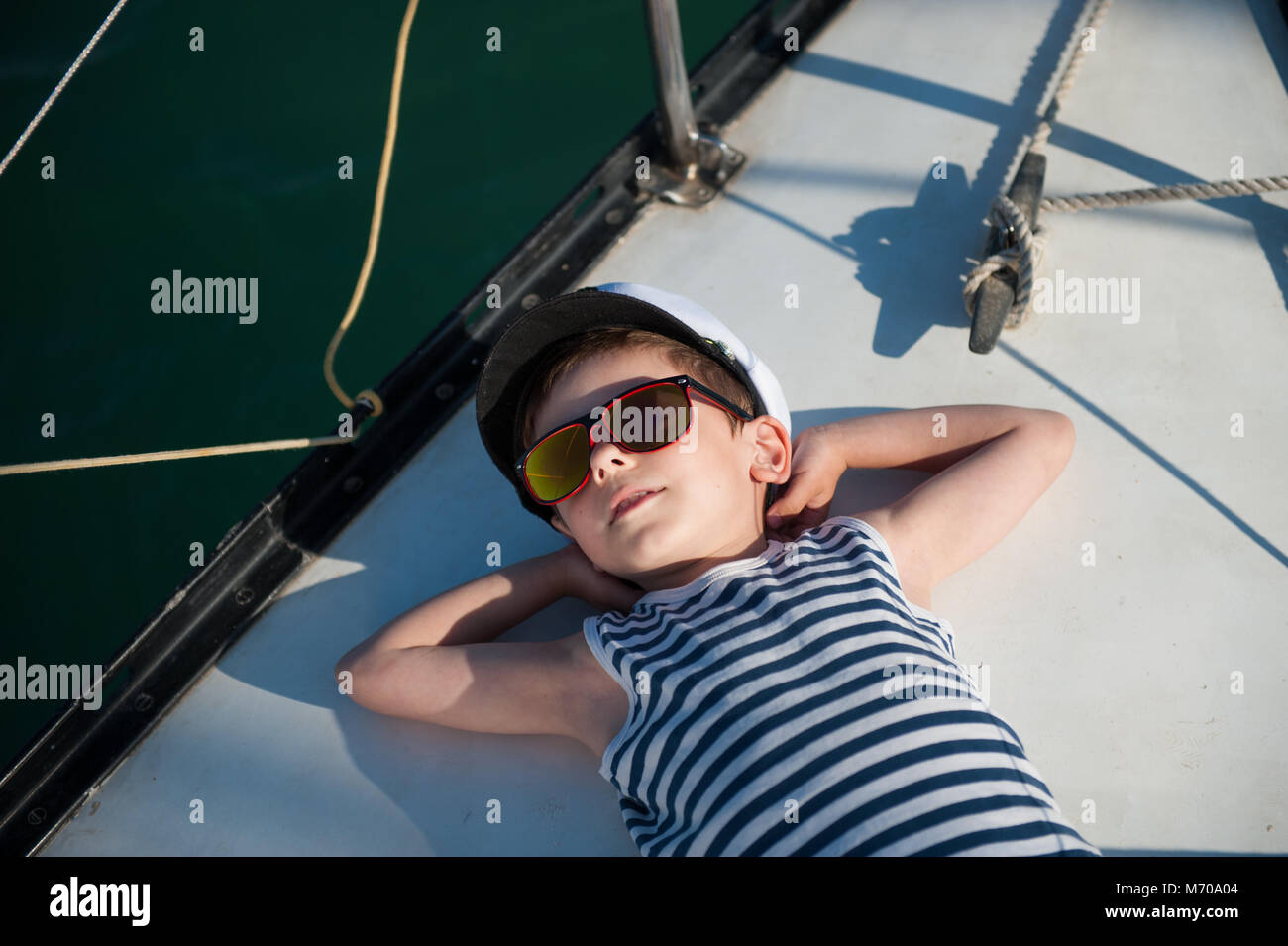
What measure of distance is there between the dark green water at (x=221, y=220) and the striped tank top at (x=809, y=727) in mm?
1774

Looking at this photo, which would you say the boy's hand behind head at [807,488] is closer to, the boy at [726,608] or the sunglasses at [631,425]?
the boy at [726,608]

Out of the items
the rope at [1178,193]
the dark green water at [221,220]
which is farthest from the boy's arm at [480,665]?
the dark green water at [221,220]

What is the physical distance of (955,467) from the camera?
1.47 meters

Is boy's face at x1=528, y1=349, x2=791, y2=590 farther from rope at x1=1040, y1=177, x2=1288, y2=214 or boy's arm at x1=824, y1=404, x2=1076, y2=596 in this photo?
rope at x1=1040, y1=177, x2=1288, y2=214

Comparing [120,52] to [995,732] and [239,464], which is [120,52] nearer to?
[239,464]

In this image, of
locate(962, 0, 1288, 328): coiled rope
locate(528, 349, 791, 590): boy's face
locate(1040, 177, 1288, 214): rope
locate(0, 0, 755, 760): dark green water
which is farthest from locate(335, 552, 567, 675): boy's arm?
locate(0, 0, 755, 760): dark green water

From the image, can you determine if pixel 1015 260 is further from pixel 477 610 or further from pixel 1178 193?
pixel 477 610

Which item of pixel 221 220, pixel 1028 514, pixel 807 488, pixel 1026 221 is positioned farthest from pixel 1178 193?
pixel 221 220

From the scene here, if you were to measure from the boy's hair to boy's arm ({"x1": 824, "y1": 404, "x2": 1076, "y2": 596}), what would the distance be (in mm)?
214

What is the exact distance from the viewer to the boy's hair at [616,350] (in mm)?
1379

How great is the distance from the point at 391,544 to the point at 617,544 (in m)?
0.55

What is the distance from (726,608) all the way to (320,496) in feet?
2.72

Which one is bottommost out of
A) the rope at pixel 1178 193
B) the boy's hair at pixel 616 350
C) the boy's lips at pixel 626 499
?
the boy's lips at pixel 626 499

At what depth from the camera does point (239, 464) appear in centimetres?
273
